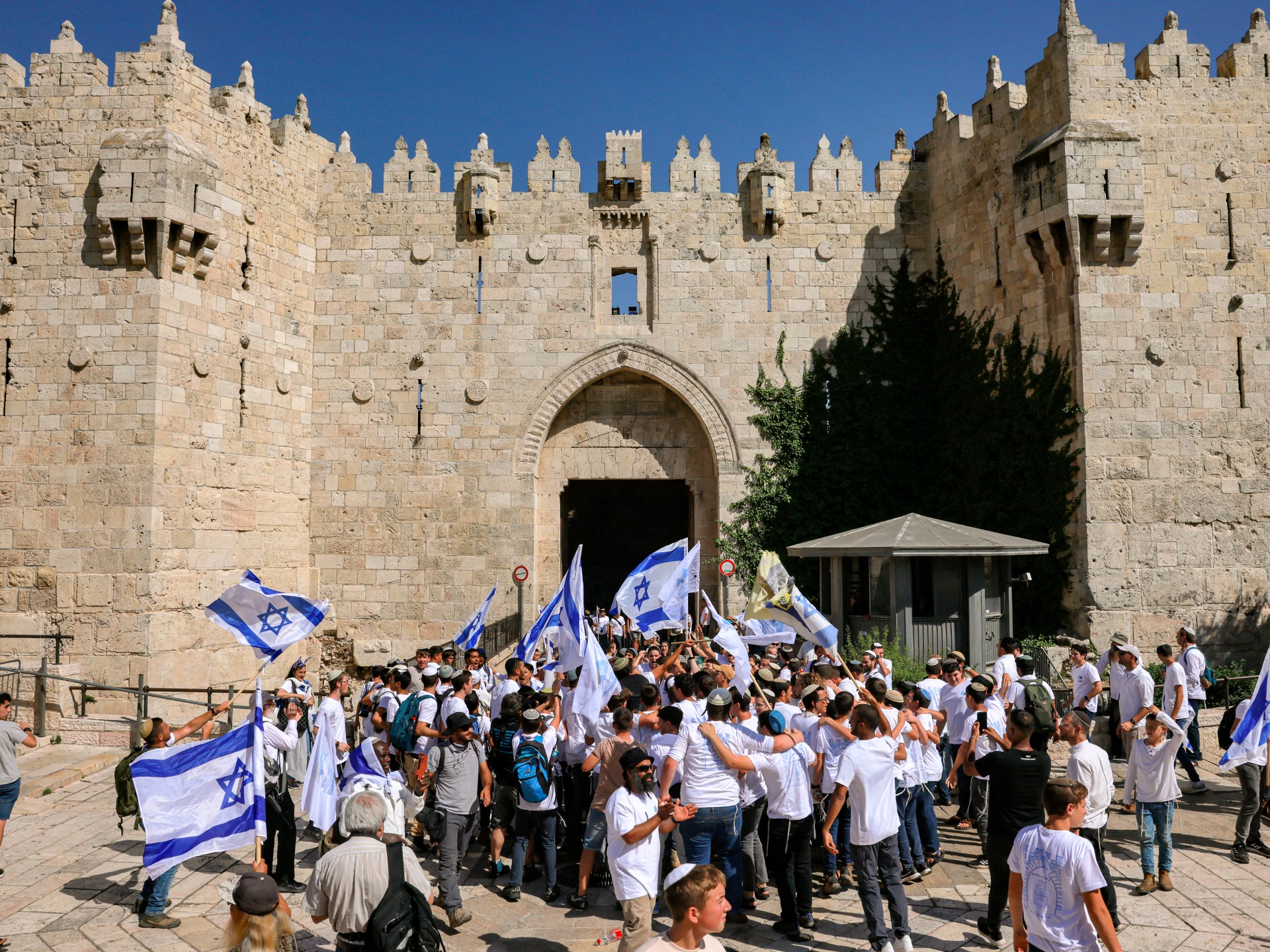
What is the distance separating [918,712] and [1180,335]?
9.82 metres

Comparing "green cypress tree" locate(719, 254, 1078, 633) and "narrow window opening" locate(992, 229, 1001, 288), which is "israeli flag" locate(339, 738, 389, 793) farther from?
"narrow window opening" locate(992, 229, 1001, 288)

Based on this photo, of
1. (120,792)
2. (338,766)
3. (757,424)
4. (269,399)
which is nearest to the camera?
(120,792)

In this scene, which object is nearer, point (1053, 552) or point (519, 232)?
point (1053, 552)

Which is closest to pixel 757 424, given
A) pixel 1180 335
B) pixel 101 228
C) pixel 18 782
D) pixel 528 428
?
pixel 528 428

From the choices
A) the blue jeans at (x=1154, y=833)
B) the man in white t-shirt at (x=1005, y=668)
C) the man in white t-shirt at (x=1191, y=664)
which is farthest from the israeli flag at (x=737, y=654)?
the man in white t-shirt at (x=1191, y=664)

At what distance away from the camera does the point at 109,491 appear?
1332 centimetres

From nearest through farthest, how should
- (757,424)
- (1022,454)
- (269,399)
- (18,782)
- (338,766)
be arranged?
(18,782)
(338,766)
(1022,454)
(269,399)
(757,424)

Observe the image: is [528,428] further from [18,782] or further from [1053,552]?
[18,782]

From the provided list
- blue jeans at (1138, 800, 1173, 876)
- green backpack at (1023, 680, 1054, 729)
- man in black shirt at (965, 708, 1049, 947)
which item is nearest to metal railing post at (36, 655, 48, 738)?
man in black shirt at (965, 708, 1049, 947)

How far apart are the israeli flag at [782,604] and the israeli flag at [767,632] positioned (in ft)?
0.38

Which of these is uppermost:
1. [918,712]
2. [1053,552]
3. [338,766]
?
[1053,552]

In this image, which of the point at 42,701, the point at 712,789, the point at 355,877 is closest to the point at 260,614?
the point at 355,877

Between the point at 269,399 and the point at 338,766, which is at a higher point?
the point at 269,399

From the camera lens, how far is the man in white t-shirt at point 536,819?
684cm
